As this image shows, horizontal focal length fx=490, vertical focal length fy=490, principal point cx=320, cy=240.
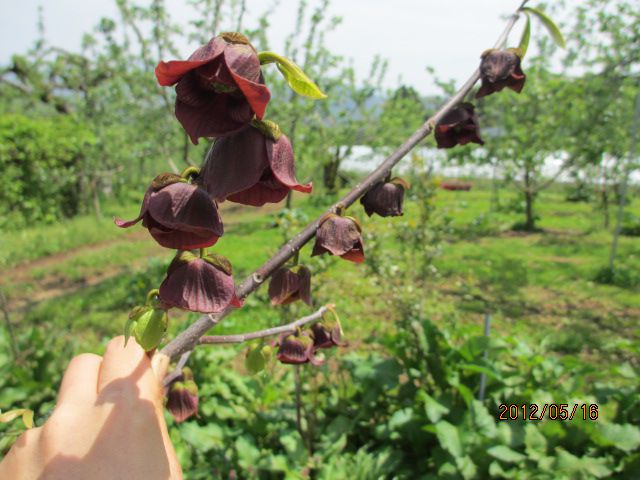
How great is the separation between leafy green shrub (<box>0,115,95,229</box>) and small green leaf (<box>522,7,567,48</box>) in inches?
383

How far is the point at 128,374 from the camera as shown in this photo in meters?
0.77

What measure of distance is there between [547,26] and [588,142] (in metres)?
8.95

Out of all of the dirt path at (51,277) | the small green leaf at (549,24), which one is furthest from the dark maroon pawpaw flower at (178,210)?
the dirt path at (51,277)

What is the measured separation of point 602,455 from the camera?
2746 millimetres

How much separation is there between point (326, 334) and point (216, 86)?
96cm

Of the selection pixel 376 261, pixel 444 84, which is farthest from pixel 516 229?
pixel 376 261

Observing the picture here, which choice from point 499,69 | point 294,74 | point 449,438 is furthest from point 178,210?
point 449,438

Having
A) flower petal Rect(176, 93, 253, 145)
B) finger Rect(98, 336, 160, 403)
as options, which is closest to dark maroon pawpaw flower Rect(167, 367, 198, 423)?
finger Rect(98, 336, 160, 403)

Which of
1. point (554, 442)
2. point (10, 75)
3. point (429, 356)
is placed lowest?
point (554, 442)

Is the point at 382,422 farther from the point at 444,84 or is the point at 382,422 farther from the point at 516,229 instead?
the point at 516,229

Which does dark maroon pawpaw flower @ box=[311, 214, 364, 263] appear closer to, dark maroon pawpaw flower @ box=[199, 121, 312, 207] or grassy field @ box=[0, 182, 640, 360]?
dark maroon pawpaw flower @ box=[199, 121, 312, 207]

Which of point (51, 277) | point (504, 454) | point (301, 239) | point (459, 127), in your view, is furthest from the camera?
point (51, 277)

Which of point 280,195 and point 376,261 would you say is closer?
point 280,195

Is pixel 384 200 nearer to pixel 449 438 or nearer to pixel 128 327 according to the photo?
pixel 128 327
